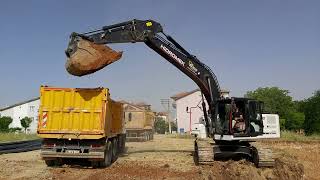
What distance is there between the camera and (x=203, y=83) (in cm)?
1789

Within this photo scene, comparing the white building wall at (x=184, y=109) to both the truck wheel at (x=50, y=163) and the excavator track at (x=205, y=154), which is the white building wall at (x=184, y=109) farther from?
the excavator track at (x=205, y=154)

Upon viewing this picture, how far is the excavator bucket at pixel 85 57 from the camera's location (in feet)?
49.4

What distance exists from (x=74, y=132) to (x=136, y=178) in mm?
3603

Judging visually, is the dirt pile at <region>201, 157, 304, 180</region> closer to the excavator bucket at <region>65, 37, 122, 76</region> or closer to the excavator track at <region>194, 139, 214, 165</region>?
the excavator track at <region>194, 139, 214, 165</region>

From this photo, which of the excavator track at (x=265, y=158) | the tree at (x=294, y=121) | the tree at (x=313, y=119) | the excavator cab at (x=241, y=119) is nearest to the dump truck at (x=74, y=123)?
the excavator cab at (x=241, y=119)

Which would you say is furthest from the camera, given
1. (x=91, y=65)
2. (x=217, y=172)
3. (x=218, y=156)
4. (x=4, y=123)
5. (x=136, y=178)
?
(x=4, y=123)

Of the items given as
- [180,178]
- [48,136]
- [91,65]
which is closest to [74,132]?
[48,136]

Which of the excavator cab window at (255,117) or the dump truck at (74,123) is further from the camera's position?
the excavator cab window at (255,117)

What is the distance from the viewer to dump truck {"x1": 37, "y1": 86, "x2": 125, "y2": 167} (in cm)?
1523

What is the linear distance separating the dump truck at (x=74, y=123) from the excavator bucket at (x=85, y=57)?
88 centimetres

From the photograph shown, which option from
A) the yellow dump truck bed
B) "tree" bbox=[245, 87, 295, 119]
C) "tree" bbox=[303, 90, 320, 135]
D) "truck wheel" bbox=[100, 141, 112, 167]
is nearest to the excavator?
the yellow dump truck bed

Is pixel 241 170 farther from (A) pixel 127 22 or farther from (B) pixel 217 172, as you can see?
(A) pixel 127 22

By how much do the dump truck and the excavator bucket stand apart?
88 cm

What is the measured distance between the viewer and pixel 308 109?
1768 inches
